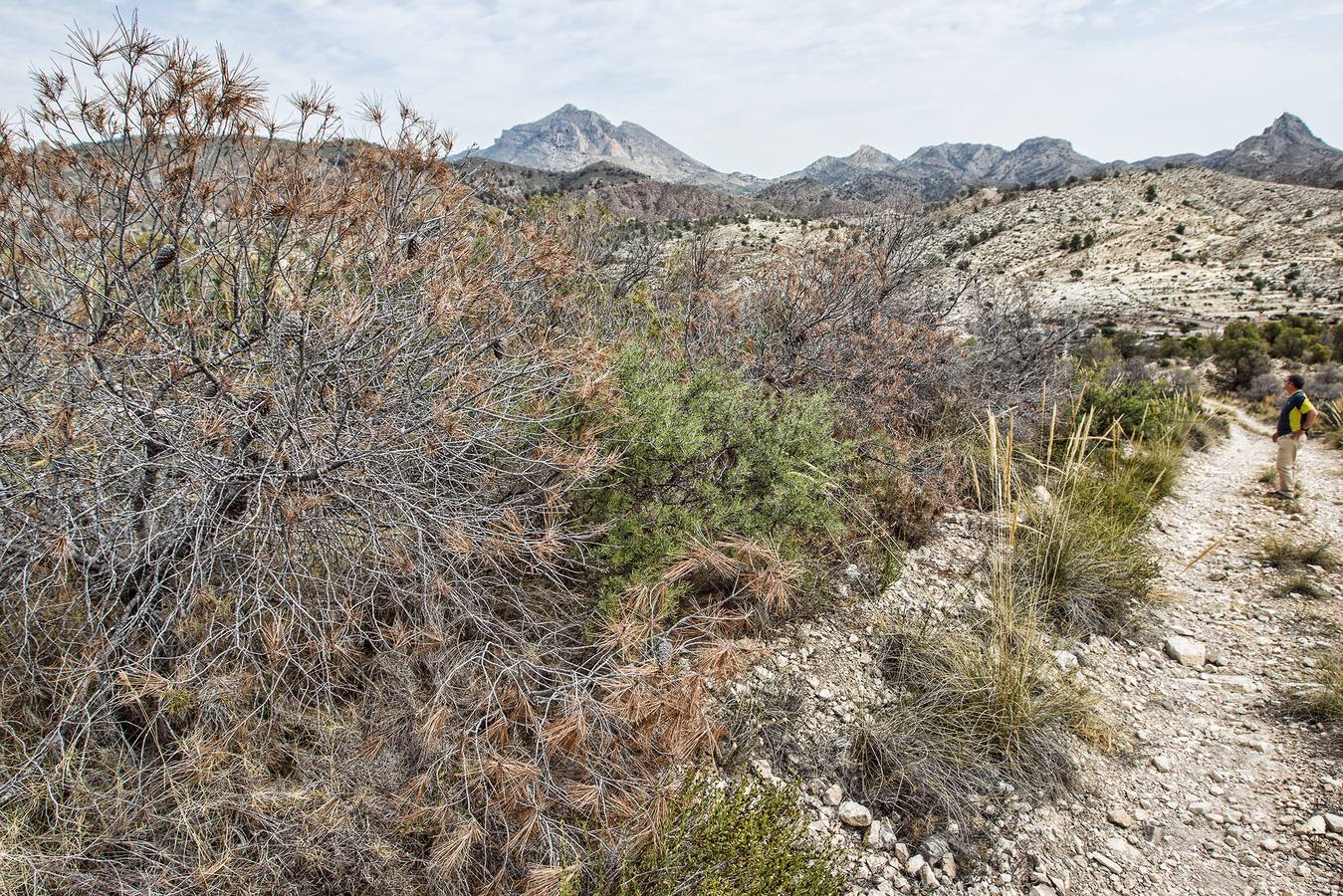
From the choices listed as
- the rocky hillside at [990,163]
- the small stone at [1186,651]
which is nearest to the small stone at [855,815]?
the small stone at [1186,651]

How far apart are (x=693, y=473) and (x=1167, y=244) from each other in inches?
1684

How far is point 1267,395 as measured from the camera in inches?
577

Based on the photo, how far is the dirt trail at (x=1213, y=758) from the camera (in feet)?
8.57

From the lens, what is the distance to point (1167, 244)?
33406 mm

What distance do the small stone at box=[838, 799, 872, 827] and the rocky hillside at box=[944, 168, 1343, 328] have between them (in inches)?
957

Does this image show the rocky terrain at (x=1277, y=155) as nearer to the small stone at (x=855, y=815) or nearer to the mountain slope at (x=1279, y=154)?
the mountain slope at (x=1279, y=154)

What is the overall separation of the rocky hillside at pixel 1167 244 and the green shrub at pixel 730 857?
24.9 meters

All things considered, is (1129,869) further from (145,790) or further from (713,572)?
(145,790)

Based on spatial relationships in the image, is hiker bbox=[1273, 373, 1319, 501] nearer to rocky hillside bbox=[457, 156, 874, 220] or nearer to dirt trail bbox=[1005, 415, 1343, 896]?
dirt trail bbox=[1005, 415, 1343, 896]

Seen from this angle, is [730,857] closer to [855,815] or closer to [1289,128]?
[855,815]

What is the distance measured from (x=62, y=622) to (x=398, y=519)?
142 cm

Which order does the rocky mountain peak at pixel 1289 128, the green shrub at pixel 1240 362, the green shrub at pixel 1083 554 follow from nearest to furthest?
the green shrub at pixel 1083 554, the green shrub at pixel 1240 362, the rocky mountain peak at pixel 1289 128

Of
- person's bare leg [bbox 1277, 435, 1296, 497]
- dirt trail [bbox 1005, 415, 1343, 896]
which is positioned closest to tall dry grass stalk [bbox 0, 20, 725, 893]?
dirt trail [bbox 1005, 415, 1343, 896]

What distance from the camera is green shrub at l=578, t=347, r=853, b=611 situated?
10.6 feet
